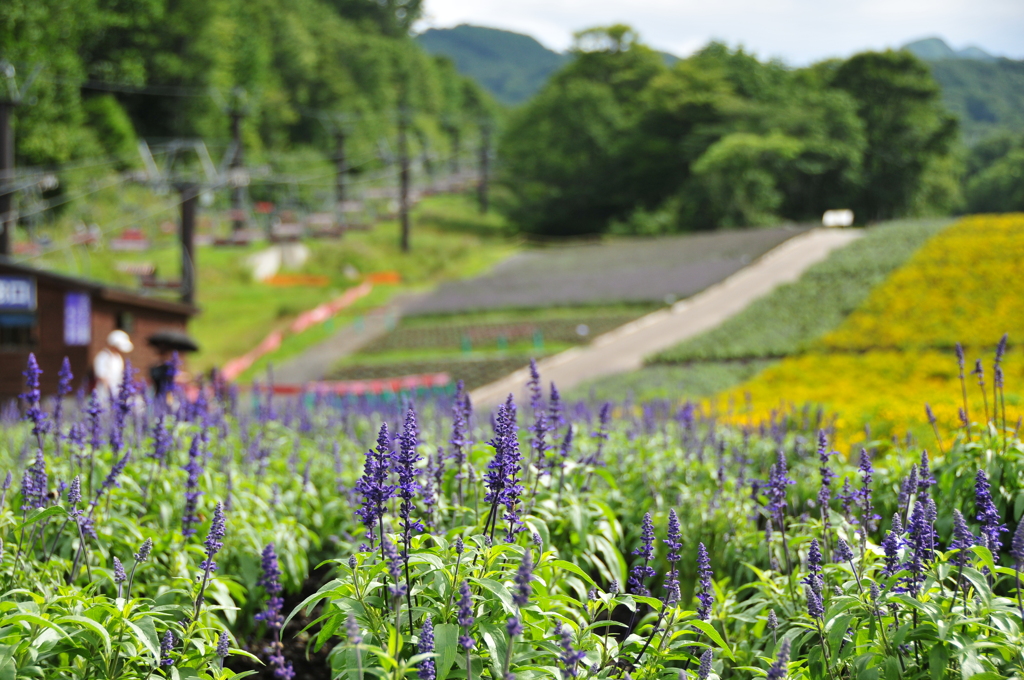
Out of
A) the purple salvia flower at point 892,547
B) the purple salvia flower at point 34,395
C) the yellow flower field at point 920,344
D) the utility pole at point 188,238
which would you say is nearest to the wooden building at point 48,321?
the utility pole at point 188,238

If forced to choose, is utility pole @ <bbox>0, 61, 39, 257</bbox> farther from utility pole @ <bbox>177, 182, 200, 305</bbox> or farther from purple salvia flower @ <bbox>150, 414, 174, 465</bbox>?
purple salvia flower @ <bbox>150, 414, 174, 465</bbox>

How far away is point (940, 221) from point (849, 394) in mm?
28937

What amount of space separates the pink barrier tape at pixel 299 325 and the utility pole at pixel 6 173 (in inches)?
339

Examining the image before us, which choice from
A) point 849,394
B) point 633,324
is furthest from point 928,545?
point 633,324

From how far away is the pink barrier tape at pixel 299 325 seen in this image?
3266 cm

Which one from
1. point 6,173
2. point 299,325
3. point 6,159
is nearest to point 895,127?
point 299,325

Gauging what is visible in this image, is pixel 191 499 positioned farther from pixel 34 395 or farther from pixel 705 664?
pixel 705 664

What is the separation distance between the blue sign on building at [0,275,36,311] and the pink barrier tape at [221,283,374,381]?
30.7 feet

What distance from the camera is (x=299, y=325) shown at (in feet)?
128

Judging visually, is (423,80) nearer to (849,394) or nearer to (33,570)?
(849,394)

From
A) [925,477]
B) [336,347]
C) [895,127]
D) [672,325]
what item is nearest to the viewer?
[925,477]

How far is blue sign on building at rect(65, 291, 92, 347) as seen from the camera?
19500mm

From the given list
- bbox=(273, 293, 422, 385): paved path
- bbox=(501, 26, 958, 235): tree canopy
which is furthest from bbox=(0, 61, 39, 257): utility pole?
bbox=(501, 26, 958, 235): tree canopy

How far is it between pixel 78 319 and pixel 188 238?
5335 millimetres
